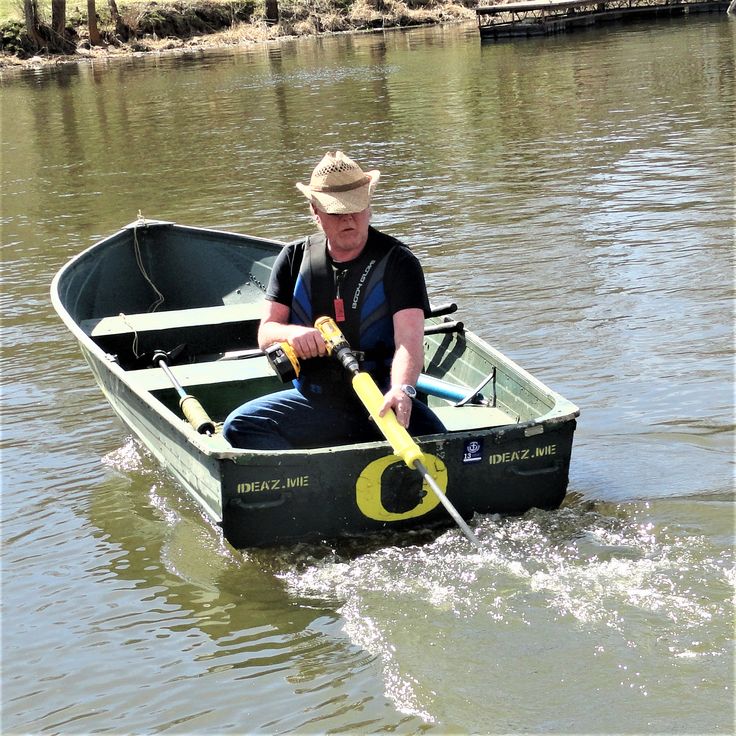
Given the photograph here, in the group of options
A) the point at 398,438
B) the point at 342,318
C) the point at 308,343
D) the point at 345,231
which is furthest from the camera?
the point at 342,318

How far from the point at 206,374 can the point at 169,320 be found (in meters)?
1.25

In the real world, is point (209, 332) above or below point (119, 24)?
below

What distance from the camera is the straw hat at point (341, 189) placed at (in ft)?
16.7

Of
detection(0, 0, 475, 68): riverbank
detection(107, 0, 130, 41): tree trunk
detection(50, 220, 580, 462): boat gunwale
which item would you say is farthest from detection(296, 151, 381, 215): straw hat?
detection(107, 0, 130, 41): tree trunk

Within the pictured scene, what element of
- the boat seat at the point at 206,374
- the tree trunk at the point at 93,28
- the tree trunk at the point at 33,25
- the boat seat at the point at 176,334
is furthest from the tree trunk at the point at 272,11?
the boat seat at the point at 206,374

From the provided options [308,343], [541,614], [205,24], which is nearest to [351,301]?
[308,343]

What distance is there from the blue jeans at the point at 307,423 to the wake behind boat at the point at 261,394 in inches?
6.7

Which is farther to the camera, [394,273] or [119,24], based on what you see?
[119,24]

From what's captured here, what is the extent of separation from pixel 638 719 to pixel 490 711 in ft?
A: 1.76

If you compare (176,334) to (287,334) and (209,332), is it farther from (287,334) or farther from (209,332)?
(287,334)

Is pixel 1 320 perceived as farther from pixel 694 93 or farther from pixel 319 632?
pixel 694 93

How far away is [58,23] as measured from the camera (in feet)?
159

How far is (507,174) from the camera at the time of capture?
15258 mm

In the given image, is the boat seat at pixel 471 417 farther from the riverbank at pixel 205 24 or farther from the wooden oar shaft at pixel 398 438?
the riverbank at pixel 205 24
